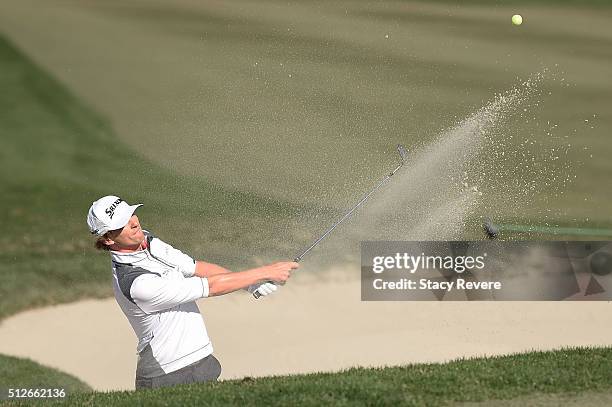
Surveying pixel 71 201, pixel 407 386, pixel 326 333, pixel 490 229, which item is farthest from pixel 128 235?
pixel 71 201

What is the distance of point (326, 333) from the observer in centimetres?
699

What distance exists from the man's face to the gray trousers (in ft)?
2.14

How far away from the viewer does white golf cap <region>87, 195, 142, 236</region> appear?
436 cm

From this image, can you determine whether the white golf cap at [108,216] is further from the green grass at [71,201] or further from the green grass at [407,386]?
the green grass at [71,201]

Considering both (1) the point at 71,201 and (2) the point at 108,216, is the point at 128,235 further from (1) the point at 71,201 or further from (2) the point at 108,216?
(1) the point at 71,201

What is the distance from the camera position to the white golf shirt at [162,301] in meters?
4.39

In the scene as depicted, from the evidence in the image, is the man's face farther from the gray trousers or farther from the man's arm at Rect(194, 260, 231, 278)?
the gray trousers

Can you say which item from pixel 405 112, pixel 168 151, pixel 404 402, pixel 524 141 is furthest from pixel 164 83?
pixel 404 402

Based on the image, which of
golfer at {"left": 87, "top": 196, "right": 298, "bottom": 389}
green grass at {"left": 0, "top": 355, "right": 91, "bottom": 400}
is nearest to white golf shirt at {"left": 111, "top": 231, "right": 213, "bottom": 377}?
golfer at {"left": 87, "top": 196, "right": 298, "bottom": 389}

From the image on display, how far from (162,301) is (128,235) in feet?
1.02

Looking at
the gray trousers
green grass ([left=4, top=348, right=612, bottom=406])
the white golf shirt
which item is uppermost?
the white golf shirt

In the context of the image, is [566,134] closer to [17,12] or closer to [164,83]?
[164,83]

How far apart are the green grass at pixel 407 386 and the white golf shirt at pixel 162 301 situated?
22cm

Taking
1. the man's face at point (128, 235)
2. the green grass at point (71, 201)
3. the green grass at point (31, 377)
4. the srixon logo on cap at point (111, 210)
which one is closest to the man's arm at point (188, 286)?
the man's face at point (128, 235)
